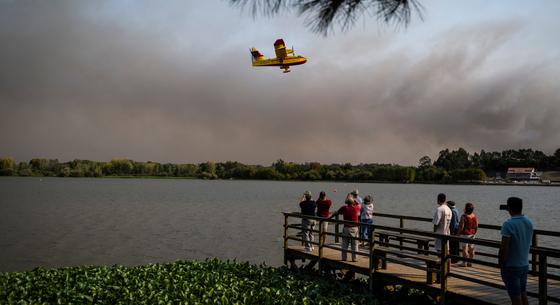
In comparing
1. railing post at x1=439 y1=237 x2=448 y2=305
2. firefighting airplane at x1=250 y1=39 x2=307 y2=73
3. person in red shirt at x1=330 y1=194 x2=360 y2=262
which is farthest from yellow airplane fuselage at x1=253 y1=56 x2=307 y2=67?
railing post at x1=439 y1=237 x2=448 y2=305

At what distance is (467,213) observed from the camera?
35.9 feet

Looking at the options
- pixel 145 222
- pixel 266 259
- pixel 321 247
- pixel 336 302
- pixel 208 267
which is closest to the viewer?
pixel 336 302

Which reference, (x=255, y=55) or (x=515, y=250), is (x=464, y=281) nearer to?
(x=515, y=250)

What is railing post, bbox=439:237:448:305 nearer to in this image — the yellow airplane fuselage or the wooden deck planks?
the wooden deck planks

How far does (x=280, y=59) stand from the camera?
2650 cm

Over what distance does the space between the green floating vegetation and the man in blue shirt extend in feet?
11.3

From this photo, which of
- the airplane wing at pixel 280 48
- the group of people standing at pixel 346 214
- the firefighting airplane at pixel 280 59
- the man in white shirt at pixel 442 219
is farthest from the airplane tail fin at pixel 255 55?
the man in white shirt at pixel 442 219

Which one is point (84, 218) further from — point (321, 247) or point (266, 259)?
point (321, 247)

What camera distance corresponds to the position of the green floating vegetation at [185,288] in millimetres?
10195

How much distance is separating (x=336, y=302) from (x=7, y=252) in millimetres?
20175

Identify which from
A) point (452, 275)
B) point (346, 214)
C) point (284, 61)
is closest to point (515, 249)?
point (452, 275)

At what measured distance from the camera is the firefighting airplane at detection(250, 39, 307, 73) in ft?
83.2

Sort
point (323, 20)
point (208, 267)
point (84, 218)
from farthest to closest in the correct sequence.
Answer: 1. point (84, 218)
2. point (208, 267)
3. point (323, 20)

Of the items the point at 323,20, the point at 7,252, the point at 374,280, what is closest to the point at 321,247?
the point at 374,280
